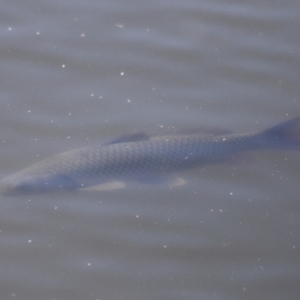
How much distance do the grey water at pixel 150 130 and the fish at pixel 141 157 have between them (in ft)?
0.24

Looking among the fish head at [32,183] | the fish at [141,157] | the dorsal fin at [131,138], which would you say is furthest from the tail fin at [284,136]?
the fish head at [32,183]

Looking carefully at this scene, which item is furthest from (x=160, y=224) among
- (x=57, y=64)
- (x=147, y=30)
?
(x=147, y=30)

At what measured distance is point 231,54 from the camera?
16.4ft

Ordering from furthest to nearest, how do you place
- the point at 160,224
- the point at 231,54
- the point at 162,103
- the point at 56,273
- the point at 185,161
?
the point at 231,54
the point at 162,103
the point at 185,161
the point at 160,224
the point at 56,273

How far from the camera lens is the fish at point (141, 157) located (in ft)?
13.0

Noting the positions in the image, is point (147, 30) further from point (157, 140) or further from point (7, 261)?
point (7, 261)

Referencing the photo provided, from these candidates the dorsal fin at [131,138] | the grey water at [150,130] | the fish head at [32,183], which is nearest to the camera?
the grey water at [150,130]

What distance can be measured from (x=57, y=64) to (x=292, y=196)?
80.6 inches

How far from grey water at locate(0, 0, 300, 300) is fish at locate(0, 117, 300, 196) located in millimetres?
73

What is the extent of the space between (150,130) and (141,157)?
0.29 metres

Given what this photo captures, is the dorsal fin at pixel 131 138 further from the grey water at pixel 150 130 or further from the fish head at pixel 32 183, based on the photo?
the fish head at pixel 32 183

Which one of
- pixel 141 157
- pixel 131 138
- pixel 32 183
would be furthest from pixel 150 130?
pixel 32 183

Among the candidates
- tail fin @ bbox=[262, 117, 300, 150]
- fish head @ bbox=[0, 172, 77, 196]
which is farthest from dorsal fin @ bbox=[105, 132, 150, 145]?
tail fin @ bbox=[262, 117, 300, 150]

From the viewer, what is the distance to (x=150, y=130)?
170 inches
